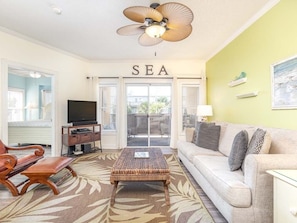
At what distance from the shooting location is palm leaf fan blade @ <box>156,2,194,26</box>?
197cm

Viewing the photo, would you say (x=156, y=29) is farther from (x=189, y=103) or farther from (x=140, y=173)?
(x=189, y=103)

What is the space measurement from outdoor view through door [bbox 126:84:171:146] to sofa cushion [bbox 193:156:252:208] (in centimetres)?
328

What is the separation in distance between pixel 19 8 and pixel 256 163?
3.70 meters

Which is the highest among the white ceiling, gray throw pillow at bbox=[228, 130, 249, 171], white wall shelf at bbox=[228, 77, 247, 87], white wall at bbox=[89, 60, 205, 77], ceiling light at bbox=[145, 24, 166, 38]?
the white ceiling

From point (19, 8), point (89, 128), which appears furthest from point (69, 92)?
point (19, 8)

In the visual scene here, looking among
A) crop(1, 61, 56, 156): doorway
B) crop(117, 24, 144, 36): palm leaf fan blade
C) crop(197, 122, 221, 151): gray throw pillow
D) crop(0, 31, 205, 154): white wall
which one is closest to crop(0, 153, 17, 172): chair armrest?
crop(0, 31, 205, 154): white wall

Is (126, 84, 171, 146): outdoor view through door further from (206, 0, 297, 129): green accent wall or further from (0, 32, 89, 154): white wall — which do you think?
(206, 0, 297, 129): green accent wall

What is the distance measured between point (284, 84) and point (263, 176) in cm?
136

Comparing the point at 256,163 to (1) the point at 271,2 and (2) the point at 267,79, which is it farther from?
(1) the point at 271,2

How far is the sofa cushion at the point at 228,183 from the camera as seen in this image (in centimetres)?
174

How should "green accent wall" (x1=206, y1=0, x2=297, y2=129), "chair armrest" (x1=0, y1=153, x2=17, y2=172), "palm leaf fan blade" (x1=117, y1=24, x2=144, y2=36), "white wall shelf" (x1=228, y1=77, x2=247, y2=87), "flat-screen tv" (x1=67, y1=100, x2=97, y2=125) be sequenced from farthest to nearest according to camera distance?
"flat-screen tv" (x1=67, y1=100, x2=97, y2=125) < "white wall shelf" (x1=228, y1=77, x2=247, y2=87) < "chair armrest" (x1=0, y1=153, x2=17, y2=172) < "palm leaf fan blade" (x1=117, y1=24, x2=144, y2=36) < "green accent wall" (x1=206, y1=0, x2=297, y2=129)

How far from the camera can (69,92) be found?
16.8 ft

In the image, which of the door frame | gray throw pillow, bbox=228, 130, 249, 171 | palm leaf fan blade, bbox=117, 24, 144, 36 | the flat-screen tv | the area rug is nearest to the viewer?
the area rug

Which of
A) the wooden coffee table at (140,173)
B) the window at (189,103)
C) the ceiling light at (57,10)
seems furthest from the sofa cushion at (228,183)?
the window at (189,103)
